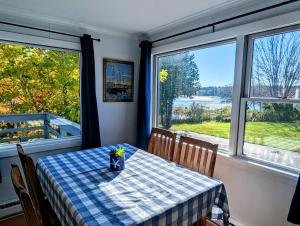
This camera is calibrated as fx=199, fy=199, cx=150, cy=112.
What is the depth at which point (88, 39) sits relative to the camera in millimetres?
2584

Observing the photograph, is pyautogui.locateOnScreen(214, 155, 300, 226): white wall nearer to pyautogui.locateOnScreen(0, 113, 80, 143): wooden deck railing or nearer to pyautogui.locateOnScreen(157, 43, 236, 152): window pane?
pyautogui.locateOnScreen(157, 43, 236, 152): window pane

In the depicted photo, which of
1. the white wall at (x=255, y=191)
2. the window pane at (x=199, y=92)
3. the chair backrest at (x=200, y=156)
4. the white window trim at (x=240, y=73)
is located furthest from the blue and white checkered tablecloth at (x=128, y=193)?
the window pane at (x=199, y=92)

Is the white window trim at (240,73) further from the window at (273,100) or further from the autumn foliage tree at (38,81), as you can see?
the autumn foliage tree at (38,81)

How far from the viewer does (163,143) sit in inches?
86.4

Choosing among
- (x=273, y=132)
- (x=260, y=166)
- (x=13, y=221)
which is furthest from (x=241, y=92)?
(x=13, y=221)

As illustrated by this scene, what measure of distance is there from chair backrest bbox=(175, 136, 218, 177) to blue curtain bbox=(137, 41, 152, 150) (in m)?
1.17

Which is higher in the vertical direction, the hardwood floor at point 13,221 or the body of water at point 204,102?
the body of water at point 204,102

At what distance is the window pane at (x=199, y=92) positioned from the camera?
2.29 metres

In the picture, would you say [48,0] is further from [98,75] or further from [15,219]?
[15,219]

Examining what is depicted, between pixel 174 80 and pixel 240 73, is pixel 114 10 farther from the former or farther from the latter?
pixel 240 73

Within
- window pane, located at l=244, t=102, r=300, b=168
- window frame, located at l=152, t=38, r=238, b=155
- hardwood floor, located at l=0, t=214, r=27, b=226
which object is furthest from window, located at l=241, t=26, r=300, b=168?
hardwood floor, located at l=0, t=214, r=27, b=226

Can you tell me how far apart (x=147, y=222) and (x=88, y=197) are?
0.40 metres

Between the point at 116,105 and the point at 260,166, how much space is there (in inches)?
80.5

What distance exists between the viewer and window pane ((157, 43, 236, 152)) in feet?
7.52
